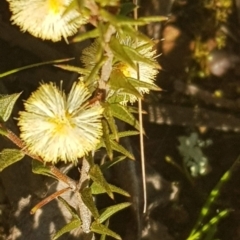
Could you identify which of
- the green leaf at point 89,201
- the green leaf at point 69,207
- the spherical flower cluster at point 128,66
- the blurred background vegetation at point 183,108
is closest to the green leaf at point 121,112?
the spherical flower cluster at point 128,66

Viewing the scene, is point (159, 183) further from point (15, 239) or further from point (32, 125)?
point (32, 125)

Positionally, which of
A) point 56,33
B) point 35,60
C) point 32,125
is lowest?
point 35,60

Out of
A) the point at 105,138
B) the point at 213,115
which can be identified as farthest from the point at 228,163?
the point at 105,138

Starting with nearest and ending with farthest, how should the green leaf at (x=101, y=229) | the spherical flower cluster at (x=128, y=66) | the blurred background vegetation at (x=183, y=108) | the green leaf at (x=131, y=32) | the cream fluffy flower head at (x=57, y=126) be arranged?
the green leaf at (x=131, y=32), the cream fluffy flower head at (x=57, y=126), the spherical flower cluster at (x=128, y=66), the green leaf at (x=101, y=229), the blurred background vegetation at (x=183, y=108)

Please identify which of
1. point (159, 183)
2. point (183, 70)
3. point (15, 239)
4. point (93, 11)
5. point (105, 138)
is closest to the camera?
point (93, 11)

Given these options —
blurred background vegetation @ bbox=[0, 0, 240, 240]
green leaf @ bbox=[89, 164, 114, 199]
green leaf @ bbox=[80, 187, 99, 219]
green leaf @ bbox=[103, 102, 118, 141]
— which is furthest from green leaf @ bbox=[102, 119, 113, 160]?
blurred background vegetation @ bbox=[0, 0, 240, 240]

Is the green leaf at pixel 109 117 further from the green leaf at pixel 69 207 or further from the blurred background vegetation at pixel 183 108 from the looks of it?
the blurred background vegetation at pixel 183 108

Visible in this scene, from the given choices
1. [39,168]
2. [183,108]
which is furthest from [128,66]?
[183,108]
